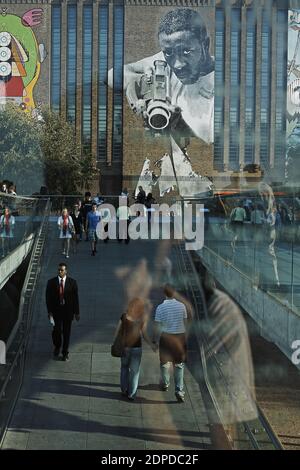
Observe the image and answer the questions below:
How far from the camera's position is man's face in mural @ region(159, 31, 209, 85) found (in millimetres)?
6473

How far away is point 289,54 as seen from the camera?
6.14 meters

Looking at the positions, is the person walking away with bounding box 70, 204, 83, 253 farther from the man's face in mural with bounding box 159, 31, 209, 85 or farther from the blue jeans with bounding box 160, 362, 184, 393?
the blue jeans with bounding box 160, 362, 184, 393

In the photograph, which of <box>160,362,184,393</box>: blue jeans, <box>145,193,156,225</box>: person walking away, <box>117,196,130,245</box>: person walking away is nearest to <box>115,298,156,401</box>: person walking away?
<box>160,362,184,393</box>: blue jeans

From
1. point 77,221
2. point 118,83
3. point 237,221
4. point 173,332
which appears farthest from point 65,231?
point 173,332

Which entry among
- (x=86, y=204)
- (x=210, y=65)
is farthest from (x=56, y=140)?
(x=210, y=65)

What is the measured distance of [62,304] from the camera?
173 inches

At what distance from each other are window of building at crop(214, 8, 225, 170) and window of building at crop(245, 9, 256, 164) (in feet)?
0.75

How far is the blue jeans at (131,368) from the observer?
372 centimetres

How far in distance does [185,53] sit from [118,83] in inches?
94.4

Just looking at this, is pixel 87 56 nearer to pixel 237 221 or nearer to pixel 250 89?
pixel 250 89

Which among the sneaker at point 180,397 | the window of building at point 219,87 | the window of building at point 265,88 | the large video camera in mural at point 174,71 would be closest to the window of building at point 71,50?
the large video camera in mural at point 174,71

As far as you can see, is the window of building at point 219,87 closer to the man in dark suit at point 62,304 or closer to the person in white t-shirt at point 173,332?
the man in dark suit at point 62,304

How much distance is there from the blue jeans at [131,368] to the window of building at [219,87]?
3.11 metres

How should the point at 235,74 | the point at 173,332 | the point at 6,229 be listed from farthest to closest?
1. the point at 235,74
2. the point at 6,229
3. the point at 173,332
